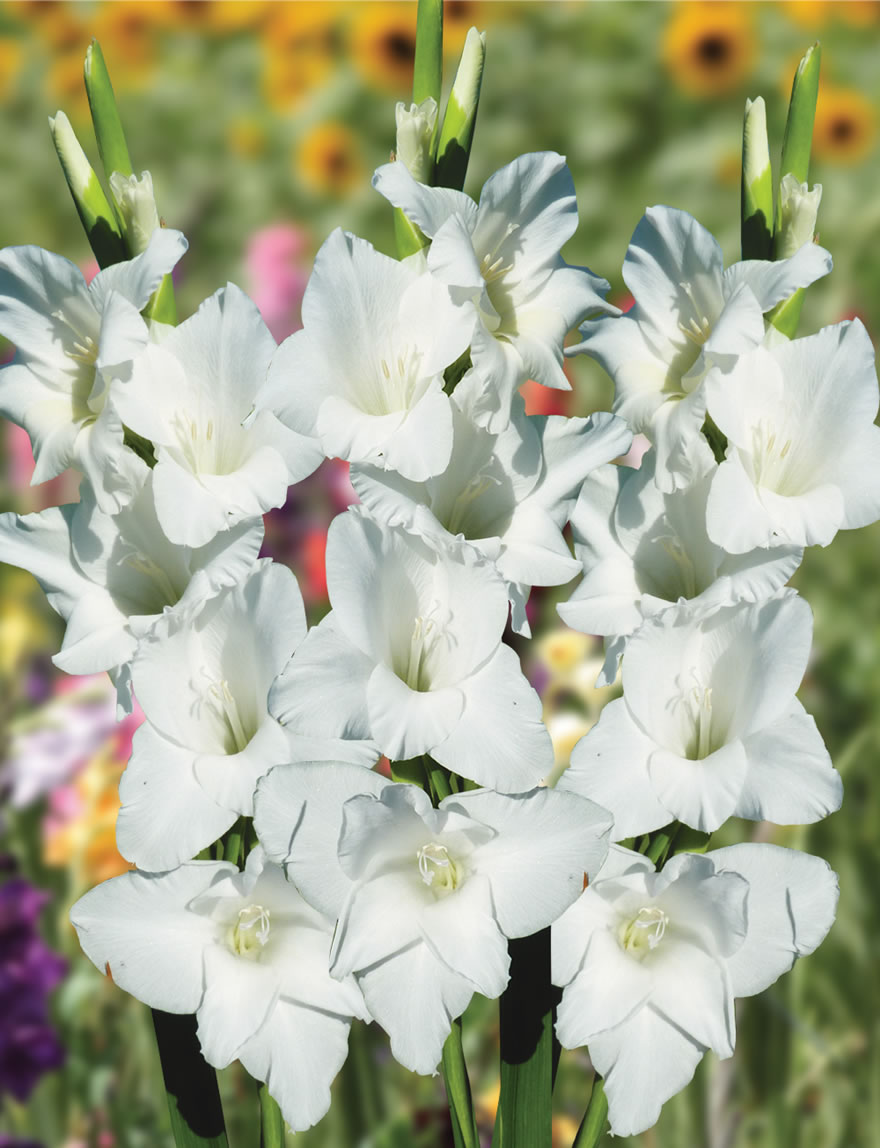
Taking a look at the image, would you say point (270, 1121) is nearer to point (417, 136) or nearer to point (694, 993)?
point (694, 993)

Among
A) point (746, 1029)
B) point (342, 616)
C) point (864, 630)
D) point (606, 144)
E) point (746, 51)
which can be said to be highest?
A: point (342, 616)

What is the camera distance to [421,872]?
61 cm

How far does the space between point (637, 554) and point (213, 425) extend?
223mm

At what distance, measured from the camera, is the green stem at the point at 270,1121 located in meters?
0.66

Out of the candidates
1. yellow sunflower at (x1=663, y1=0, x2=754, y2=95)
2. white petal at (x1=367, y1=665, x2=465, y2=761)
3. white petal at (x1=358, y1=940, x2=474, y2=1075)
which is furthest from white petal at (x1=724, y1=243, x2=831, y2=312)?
yellow sunflower at (x1=663, y1=0, x2=754, y2=95)

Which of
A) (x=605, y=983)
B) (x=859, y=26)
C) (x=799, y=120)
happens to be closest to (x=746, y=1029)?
(x=605, y=983)

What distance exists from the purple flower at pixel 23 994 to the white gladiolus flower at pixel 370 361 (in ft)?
2.23

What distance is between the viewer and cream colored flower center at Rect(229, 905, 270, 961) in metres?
0.64

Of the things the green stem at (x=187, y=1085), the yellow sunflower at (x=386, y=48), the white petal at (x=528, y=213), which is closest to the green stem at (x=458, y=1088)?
the green stem at (x=187, y=1085)

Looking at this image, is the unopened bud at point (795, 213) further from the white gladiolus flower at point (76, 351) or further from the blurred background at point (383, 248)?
the blurred background at point (383, 248)

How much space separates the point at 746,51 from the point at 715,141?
0.66 feet

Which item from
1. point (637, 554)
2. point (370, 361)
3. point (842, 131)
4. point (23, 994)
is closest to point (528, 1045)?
point (637, 554)

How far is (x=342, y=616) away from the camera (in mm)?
593

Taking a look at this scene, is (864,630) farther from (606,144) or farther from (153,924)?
(153,924)
